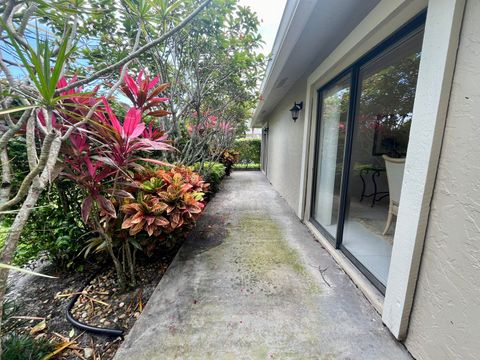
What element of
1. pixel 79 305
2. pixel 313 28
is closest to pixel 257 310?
pixel 79 305

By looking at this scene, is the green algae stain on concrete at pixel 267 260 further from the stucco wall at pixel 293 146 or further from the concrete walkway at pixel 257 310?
the stucco wall at pixel 293 146

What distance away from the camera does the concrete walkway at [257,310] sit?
1334 millimetres

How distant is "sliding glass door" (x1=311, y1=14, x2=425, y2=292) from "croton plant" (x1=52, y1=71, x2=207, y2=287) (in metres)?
1.86

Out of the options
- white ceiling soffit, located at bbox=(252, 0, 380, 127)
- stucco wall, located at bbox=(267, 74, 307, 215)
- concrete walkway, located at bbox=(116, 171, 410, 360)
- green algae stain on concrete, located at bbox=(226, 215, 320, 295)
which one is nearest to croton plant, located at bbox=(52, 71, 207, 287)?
concrete walkway, located at bbox=(116, 171, 410, 360)

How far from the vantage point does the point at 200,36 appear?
3.02 m

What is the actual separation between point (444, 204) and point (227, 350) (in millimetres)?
1610

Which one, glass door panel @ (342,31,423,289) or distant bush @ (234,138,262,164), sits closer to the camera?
glass door panel @ (342,31,423,289)

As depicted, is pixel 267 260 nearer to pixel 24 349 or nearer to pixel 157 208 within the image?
pixel 157 208

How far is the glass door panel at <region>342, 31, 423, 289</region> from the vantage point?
208 centimetres

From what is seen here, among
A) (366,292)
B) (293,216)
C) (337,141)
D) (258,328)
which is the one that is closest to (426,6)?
(337,141)

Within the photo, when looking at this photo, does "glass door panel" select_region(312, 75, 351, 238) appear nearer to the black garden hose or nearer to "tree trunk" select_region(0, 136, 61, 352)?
the black garden hose

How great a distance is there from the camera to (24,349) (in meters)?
1.19

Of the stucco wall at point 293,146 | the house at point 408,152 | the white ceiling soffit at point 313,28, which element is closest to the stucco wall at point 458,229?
the house at point 408,152

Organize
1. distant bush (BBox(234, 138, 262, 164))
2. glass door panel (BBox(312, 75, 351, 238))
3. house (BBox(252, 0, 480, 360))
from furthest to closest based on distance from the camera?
distant bush (BBox(234, 138, 262, 164))
glass door panel (BBox(312, 75, 351, 238))
house (BBox(252, 0, 480, 360))
